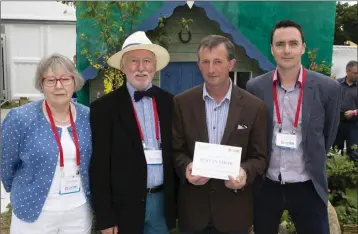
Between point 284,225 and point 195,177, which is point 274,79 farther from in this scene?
point 284,225

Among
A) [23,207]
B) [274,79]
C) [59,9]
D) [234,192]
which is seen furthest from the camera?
[59,9]

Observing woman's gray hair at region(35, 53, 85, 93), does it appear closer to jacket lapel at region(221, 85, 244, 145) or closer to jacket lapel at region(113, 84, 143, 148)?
jacket lapel at region(113, 84, 143, 148)

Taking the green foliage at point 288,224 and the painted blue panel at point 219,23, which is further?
the painted blue panel at point 219,23

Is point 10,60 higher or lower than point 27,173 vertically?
higher

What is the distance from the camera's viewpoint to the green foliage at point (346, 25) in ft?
111

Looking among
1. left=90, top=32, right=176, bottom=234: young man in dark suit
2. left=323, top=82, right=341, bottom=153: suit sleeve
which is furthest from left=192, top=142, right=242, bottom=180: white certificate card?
left=323, top=82, right=341, bottom=153: suit sleeve

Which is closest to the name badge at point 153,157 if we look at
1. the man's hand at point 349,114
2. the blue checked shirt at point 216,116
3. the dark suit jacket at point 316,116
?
the blue checked shirt at point 216,116

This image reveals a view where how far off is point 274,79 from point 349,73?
5297 millimetres

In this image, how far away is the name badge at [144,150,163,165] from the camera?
2.88m

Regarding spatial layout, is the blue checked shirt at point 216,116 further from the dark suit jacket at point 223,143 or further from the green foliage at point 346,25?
the green foliage at point 346,25

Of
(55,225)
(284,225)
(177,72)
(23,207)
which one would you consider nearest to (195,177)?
(55,225)

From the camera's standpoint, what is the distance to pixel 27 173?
2688 millimetres

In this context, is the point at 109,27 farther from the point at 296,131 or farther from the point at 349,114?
the point at 349,114

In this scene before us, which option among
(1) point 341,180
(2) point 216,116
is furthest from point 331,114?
(1) point 341,180
